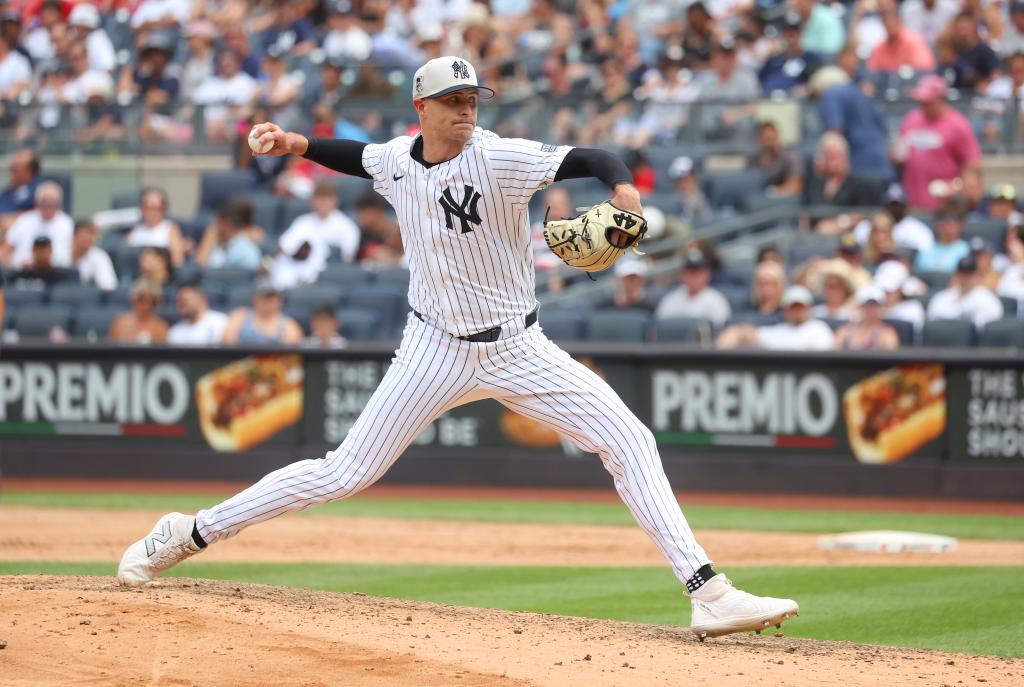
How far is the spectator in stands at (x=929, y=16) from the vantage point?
1566 centimetres

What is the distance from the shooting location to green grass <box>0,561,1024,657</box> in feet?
21.1

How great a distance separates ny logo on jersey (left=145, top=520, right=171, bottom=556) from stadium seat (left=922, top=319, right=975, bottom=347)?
292 inches

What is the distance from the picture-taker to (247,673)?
5.02m

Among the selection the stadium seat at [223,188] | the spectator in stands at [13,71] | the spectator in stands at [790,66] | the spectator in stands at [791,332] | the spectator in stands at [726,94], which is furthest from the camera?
the spectator in stands at [13,71]

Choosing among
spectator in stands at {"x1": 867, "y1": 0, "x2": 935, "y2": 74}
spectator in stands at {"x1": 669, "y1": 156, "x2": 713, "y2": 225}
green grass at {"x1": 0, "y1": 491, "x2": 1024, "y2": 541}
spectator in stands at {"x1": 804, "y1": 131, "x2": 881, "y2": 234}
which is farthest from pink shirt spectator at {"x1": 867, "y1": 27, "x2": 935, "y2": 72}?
green grass at {"x1": 0, "y1": 491, "x2": 1024, "y2": 541}

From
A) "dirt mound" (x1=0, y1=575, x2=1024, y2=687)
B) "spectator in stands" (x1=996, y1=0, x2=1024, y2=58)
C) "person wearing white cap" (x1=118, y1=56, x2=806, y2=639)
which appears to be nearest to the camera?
"dirt mound" (x1=0, y1=575, x2=1024, y2=687)

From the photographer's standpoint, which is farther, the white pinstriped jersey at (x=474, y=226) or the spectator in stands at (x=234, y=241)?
the spectator in stands at (x=234, y=241)

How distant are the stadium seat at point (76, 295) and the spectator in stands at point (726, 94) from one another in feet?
19.6

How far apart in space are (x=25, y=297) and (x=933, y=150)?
8.55 m

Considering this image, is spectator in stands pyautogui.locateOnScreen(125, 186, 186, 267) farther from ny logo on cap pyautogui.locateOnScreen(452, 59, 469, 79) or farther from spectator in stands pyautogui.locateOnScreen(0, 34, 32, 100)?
ny logo on cap pyautogui.locateOnScreen(452, 59, 469, 79)

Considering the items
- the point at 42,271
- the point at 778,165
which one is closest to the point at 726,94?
the point at 778,165

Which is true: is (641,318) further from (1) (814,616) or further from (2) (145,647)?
(2) (145,647)

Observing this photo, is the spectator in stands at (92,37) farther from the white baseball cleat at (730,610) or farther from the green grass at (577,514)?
the white baseball cleat at (730,610)

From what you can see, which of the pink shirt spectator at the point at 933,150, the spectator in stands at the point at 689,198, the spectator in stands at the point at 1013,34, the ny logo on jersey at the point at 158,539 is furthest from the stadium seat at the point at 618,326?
the ny logo on jersey at the point at 158,539
